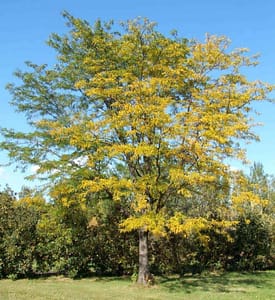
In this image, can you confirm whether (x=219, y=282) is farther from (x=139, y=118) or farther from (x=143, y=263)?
(x=139, y=118)

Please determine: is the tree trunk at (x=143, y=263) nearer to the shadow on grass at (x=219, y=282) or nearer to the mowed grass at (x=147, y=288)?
the mowed grass at (x=147, y=288)

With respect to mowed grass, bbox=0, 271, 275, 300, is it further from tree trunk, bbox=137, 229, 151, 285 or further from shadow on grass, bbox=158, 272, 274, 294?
tree trunk, bbox=137, 229, 151, 285

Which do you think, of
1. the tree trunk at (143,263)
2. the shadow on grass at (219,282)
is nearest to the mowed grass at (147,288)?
the shadow on grass at (219,282)

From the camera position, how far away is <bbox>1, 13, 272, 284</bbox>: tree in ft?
34.8

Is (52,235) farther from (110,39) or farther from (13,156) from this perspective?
(110,39)

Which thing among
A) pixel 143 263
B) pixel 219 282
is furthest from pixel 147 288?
pixel 219 282

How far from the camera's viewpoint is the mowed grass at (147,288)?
31.7 ft

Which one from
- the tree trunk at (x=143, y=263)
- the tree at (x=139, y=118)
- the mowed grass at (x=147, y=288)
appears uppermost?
the tree at (x=139, y=118)

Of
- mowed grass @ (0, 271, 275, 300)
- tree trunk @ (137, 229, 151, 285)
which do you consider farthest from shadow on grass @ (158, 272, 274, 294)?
tree trunk @ (137, 229, 151, 285)

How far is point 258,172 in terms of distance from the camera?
45906mm

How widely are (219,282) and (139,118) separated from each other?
6.03m

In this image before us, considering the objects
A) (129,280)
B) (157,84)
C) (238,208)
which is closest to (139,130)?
(157,84)

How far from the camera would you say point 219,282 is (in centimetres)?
1255

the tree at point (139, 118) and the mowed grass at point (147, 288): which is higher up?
the tree at point (139, 118)
